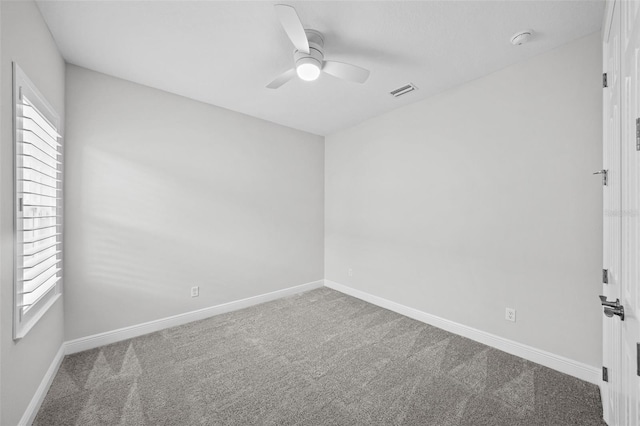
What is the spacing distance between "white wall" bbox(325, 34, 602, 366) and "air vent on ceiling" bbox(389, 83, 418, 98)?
1.06 feet

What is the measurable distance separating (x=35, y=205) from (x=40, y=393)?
50.4 inches

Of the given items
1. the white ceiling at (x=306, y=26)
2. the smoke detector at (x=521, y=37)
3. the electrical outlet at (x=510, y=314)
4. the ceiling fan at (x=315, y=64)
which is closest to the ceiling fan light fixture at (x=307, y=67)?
the ceiling fan at (x=315, y=64)

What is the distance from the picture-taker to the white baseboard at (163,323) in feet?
8.01

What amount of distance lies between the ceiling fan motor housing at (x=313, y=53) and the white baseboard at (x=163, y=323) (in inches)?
114

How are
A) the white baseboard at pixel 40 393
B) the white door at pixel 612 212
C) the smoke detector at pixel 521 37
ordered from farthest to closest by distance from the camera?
the smoke detector at pixel 521 37 → the white baseboard at pixel 40 393 → the white door at pixel 612 212

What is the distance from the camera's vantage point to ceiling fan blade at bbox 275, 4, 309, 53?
56.7 inches

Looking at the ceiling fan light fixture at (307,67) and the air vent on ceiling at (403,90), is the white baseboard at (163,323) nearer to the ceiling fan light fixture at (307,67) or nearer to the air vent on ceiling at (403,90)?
the ceiling fan light fixture at (307,67)

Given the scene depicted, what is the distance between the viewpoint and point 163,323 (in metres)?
2.89

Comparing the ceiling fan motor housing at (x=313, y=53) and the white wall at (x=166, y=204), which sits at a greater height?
the ceiling fan motor housing at (x=313, y=53)

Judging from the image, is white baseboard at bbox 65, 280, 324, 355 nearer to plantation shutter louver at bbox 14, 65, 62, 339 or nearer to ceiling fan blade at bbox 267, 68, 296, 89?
plantation shutter louver at bbox 14, 65, 62, 339

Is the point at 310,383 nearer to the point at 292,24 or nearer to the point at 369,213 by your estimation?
the point at 369,213

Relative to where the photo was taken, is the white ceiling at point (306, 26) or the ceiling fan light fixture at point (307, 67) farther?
the ceiling fan light fixture at point (307, 67)

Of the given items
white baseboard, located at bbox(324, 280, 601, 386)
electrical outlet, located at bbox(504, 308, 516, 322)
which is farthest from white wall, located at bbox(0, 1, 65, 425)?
electrical outlet, located at bbox(504, 308, 516, 322)

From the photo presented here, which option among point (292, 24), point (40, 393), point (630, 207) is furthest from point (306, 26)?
point (40, 393)
